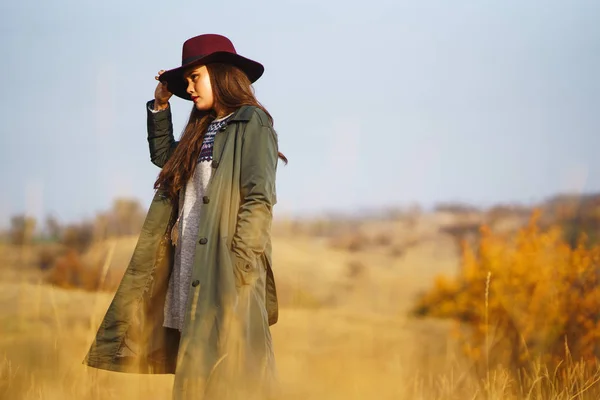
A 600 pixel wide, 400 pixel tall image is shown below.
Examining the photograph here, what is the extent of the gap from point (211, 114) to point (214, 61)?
0.20 meters

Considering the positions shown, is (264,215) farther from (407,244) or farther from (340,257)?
(407,244)

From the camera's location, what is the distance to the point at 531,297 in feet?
21.2

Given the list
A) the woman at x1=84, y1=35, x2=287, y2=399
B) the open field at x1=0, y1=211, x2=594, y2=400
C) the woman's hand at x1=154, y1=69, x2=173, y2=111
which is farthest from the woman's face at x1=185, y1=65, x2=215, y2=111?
the open field at x1=0, y1=211, x2=594, y2=400

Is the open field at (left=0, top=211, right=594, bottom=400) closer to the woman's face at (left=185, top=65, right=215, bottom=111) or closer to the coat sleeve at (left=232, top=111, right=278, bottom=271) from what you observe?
the coat sleeve at (left=232, top=111, right=278, bottom=271)

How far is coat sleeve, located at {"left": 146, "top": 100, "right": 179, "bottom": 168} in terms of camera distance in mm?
3168

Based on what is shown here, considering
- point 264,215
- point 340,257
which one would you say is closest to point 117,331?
point 264,215

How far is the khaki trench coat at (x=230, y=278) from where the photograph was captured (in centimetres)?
267

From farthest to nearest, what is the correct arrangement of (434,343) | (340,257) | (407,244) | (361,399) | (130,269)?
(407,244)
(340,257)
(434,343)
(130,269)
(361,399)

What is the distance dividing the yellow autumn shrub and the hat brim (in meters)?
2.79

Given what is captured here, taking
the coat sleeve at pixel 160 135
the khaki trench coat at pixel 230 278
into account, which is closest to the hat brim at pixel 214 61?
the coat sleeve at pixel 160 135

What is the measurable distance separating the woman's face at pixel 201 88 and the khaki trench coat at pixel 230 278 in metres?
0.15

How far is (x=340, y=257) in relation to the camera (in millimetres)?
14828

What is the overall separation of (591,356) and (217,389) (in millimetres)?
4382

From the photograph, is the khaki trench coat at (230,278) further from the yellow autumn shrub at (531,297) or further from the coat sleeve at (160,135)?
the yellow autumn shrub at (531,297)
